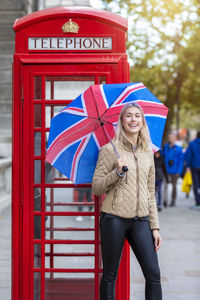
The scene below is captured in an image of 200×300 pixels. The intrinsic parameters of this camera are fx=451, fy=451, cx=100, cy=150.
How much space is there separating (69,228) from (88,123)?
99cm

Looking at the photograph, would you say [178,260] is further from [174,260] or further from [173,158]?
[173,158]

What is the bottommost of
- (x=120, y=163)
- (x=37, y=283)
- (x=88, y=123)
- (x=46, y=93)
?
(x=37, y=283)

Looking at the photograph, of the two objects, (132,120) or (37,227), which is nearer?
(132,120)

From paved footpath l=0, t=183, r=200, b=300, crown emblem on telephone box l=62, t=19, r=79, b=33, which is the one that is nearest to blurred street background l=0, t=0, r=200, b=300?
paved footpath l=0, t=183, r=200, b=300

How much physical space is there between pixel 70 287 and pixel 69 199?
87 centimetres

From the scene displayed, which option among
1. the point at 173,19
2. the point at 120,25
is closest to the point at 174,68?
the point at 173,19

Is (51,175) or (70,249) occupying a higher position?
(51,175)

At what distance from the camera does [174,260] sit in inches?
243

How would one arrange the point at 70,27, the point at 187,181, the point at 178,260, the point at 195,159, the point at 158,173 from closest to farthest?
the point at 70,27, the point at 178,260, the point at 158,173, the point at 195,159, the point at 187,181

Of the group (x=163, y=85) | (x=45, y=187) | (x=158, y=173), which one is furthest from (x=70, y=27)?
(x=163, y=85)

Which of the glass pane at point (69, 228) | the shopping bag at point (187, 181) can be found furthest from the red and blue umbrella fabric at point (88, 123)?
the shopping bag at point (187, 181)

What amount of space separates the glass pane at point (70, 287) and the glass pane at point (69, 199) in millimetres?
593

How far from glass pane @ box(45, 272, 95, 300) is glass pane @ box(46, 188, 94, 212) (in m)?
0.59

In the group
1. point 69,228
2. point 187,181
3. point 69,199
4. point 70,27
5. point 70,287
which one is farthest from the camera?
point 187,181
